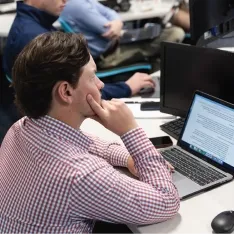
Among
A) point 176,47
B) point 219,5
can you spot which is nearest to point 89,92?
point 176,47

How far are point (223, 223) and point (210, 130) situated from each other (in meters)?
0.42

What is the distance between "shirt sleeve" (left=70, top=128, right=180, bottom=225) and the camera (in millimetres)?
1108

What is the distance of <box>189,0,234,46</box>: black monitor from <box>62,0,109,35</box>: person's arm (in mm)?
1178

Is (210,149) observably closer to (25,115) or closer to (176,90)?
(176,90)

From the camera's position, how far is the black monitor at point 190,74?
5.68ft

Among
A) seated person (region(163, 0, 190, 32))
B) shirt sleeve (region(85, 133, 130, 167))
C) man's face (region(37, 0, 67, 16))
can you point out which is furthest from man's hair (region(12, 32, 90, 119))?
seated person (region(163, 0, 190, 32))

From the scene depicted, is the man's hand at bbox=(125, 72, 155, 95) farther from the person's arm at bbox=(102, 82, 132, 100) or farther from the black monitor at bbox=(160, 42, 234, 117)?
the black monitor at bbox=(160, 42, 234, 117)

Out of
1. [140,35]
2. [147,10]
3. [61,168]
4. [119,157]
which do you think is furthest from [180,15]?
[61,168]

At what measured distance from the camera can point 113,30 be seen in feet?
Answer: 9.98

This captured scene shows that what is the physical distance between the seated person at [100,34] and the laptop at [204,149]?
1.34m

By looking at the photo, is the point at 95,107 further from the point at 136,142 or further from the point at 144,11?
the point at 144,11

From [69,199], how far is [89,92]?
0.31m

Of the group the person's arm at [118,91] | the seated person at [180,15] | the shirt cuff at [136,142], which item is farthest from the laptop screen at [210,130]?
the seated person at [180,15]

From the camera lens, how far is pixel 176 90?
74.9 inches
